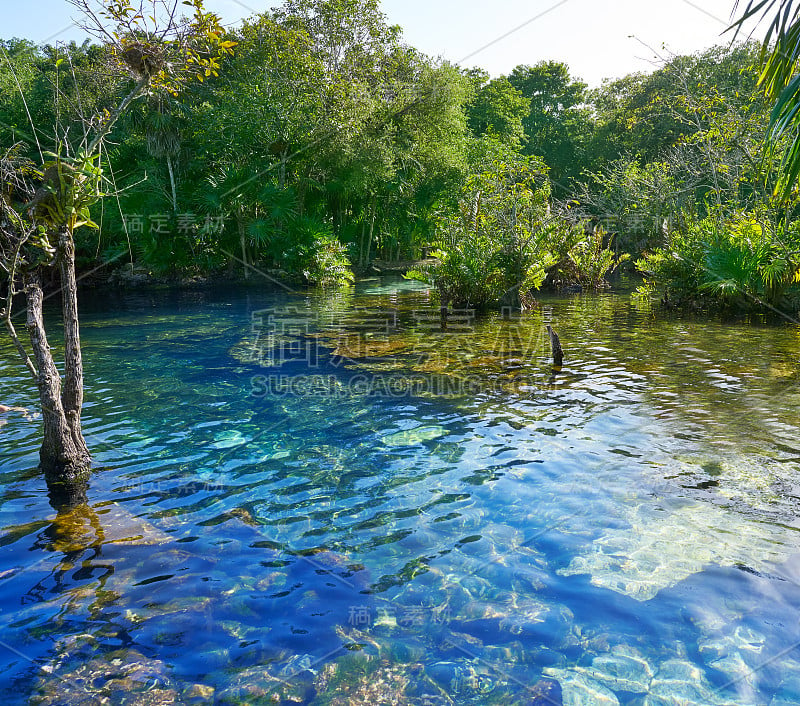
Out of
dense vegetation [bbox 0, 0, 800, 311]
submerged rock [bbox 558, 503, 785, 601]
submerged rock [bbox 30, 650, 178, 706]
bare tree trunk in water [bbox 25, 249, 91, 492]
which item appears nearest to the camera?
submerged rock [bbox 30, 650, 178, 706]

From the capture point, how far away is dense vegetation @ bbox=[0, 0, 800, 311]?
17.3m

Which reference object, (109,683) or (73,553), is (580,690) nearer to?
(109,683)

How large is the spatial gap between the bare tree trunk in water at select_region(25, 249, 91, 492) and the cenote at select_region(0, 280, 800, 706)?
27 cm

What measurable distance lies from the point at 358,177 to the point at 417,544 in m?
28.3

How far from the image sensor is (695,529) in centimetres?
498

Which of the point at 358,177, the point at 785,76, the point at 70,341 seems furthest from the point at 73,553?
the point at 358,177

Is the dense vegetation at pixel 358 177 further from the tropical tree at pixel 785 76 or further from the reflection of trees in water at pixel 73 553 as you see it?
the reflection of trees in water at pixel 73 553

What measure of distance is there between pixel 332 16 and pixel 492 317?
22169 mm

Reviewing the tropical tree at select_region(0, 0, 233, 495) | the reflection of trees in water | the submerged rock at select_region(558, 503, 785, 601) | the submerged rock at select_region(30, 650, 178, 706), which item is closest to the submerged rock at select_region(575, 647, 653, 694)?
the submerged rock at select_region(558, 503, 785, 601)

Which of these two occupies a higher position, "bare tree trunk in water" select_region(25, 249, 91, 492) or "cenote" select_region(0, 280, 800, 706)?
"bare tree trunk in water" select_region(25, 249, 91, 492)

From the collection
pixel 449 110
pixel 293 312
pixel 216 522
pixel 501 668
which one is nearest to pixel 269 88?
pixel 449 110

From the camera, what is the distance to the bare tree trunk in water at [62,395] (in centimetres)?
564

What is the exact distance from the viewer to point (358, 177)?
31.0 meters

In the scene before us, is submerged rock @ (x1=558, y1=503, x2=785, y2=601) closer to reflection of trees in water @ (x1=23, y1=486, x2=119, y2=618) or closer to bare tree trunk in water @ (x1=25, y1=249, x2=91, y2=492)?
reflection of trees in water @ (x1=23, y1=486, x2=119, y2=618)
